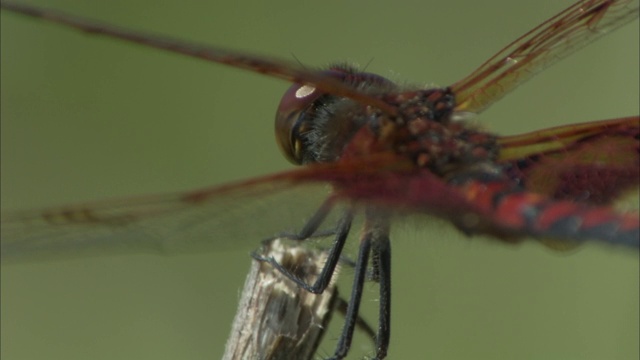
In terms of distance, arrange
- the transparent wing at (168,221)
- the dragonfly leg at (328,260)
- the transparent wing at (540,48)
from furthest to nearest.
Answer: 1. the transparent wing at (540,48)
2. the dragonfly leg at (328,260)
3. the transparent wing at (168,221)

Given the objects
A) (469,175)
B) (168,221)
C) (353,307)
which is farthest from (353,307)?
(168,221)

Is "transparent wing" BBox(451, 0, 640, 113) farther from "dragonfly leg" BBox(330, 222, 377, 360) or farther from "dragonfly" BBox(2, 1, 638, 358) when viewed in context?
"dragonfly leg" BBox(330, 222, 377, 360)

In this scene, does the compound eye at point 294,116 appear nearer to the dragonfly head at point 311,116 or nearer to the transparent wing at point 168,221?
the dragonfly head at point 311,116

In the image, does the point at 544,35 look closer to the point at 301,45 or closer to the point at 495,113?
the point at 495,113

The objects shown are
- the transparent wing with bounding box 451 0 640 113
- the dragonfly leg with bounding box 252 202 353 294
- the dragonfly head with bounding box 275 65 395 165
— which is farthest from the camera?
the transparent wing with bounding box 451 0 640 113

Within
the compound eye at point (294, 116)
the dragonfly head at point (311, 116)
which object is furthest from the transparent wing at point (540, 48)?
the compound eye at point (294, 116)

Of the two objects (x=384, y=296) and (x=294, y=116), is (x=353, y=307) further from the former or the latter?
(x=294, y=116)

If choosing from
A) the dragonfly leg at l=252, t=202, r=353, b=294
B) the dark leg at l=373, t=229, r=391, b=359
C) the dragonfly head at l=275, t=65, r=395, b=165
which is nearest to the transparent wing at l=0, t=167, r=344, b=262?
the dragonfly leg at l=252, t=202, r=353, b=294

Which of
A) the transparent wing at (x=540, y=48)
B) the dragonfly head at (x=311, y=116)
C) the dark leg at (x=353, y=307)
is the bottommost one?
the dark leg at (x=353, y=307)
